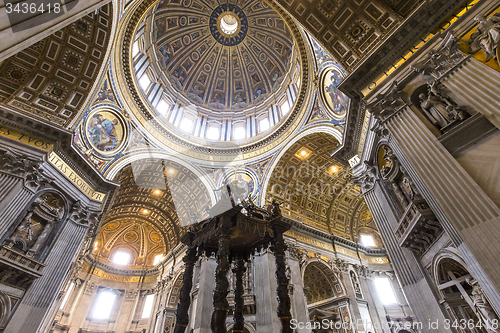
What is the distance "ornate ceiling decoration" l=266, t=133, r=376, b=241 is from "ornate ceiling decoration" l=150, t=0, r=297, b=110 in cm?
596

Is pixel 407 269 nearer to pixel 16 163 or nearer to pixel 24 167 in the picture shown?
pixel 24 167

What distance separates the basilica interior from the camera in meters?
5.31

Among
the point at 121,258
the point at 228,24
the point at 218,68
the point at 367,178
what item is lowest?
the point at 367,178

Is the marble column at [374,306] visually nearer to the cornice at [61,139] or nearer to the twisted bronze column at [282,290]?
the twisted bronze column at [282,290]

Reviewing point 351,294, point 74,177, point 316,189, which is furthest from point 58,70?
point 351,294

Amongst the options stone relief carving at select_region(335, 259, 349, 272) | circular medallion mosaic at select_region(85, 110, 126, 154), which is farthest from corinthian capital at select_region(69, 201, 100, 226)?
stone relief carving at select_region(335, 259, 349, 272)

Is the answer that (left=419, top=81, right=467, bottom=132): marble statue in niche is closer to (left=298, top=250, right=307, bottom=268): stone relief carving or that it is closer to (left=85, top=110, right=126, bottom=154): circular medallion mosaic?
(left=298, top=250, right=307, bottom=268): stone relief carving

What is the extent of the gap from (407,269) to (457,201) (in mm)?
3444

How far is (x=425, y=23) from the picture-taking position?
22.2 ft

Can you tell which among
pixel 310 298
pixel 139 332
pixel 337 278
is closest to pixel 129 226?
pixel 139 332

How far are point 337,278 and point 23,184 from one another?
16391 mm

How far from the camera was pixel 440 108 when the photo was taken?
5844 millimetres

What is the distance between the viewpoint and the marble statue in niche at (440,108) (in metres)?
5.44

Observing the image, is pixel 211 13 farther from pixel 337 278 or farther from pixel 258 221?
pixel 337 278
